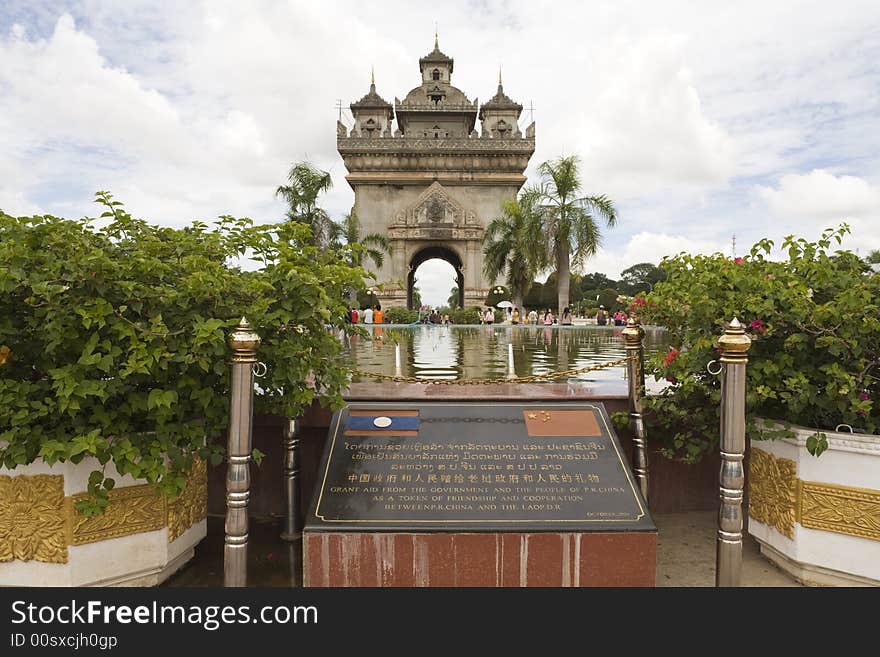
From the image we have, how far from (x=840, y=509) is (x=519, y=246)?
78.9 ft

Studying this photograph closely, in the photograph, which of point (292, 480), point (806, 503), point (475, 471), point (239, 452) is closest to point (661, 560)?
point (806, 503)

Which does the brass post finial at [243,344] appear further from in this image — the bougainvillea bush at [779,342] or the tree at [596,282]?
the tree at [596,282]

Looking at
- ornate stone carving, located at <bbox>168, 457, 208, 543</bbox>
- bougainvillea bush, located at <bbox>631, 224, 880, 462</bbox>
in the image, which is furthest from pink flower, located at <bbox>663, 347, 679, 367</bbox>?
ornate stone carving, located at <bbox>168, 457, 208, 543</bbox>

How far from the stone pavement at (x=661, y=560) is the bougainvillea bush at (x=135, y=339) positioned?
92 cm

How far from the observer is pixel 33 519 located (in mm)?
3322

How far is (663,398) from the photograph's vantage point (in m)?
4.44

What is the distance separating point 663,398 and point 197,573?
3.68 m

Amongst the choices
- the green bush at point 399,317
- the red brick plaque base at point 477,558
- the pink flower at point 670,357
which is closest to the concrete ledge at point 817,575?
the red brick plaque base at point 477,558

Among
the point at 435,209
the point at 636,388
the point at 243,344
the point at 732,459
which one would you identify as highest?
the point at 435,209

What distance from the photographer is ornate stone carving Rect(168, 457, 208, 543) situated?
3678 millimetres

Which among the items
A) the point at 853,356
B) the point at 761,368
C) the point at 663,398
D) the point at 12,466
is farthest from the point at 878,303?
the point at 12,466

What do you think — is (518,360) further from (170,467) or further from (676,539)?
(170,467)

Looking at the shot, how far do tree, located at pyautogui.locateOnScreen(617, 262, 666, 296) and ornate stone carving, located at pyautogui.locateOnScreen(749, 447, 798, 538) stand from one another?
215ft

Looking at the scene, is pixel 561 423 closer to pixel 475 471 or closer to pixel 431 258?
pixel 475 471
